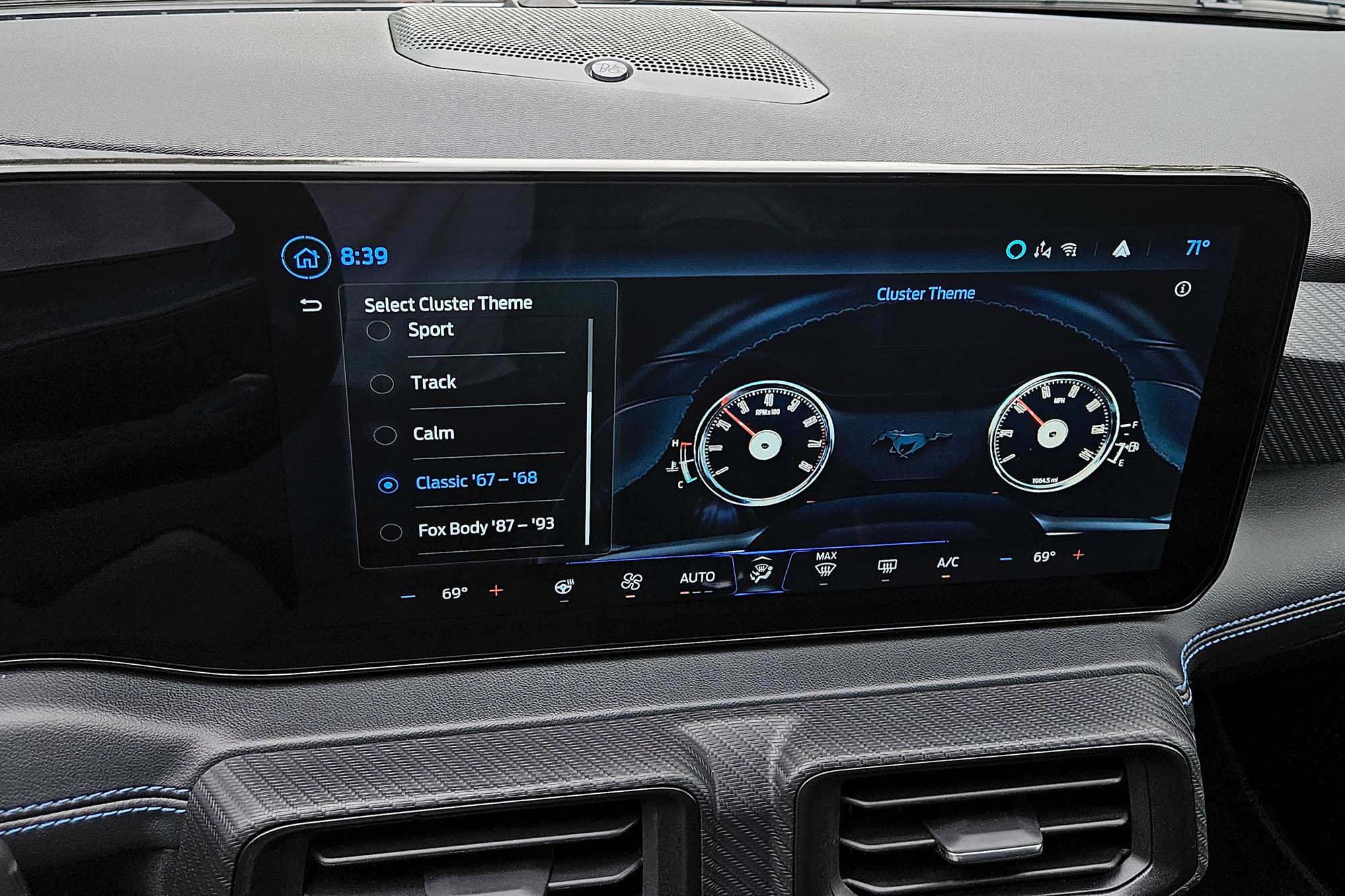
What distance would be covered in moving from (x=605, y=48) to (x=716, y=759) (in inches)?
26.1

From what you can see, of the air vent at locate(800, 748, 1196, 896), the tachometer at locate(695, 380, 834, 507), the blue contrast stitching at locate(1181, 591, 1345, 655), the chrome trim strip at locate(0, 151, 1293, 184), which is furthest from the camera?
the blue contrast stitching at locate(1181, 591, 1345, 655)

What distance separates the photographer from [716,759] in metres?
0.96

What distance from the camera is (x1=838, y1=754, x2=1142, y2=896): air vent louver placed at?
3.28ft

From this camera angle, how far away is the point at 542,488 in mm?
883

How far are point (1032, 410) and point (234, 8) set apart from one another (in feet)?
2.87

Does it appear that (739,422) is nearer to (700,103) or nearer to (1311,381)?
(700,103)

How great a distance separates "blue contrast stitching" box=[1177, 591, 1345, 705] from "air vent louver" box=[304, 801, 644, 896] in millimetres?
552

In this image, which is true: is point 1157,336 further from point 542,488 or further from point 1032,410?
point 542,488

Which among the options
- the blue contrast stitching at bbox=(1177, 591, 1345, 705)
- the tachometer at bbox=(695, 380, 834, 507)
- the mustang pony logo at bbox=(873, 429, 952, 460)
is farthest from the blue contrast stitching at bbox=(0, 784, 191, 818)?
the blue contrast stitching at bbox=(1177, 591, 1345, 705)

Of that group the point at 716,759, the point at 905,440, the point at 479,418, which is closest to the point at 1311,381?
the point at 905,440

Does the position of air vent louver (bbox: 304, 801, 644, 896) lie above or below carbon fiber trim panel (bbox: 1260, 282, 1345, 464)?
below

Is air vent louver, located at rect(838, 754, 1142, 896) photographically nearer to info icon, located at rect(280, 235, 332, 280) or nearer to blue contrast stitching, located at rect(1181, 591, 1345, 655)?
blue contrast stitching, located at rect(1181, 591, 1345, 655)

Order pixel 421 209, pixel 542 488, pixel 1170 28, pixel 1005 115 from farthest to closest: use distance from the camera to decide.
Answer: pixel 1170 28
pixel 1005 115
pixel 542 488
pixel 421 209

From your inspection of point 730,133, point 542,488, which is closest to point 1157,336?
point 730,133
